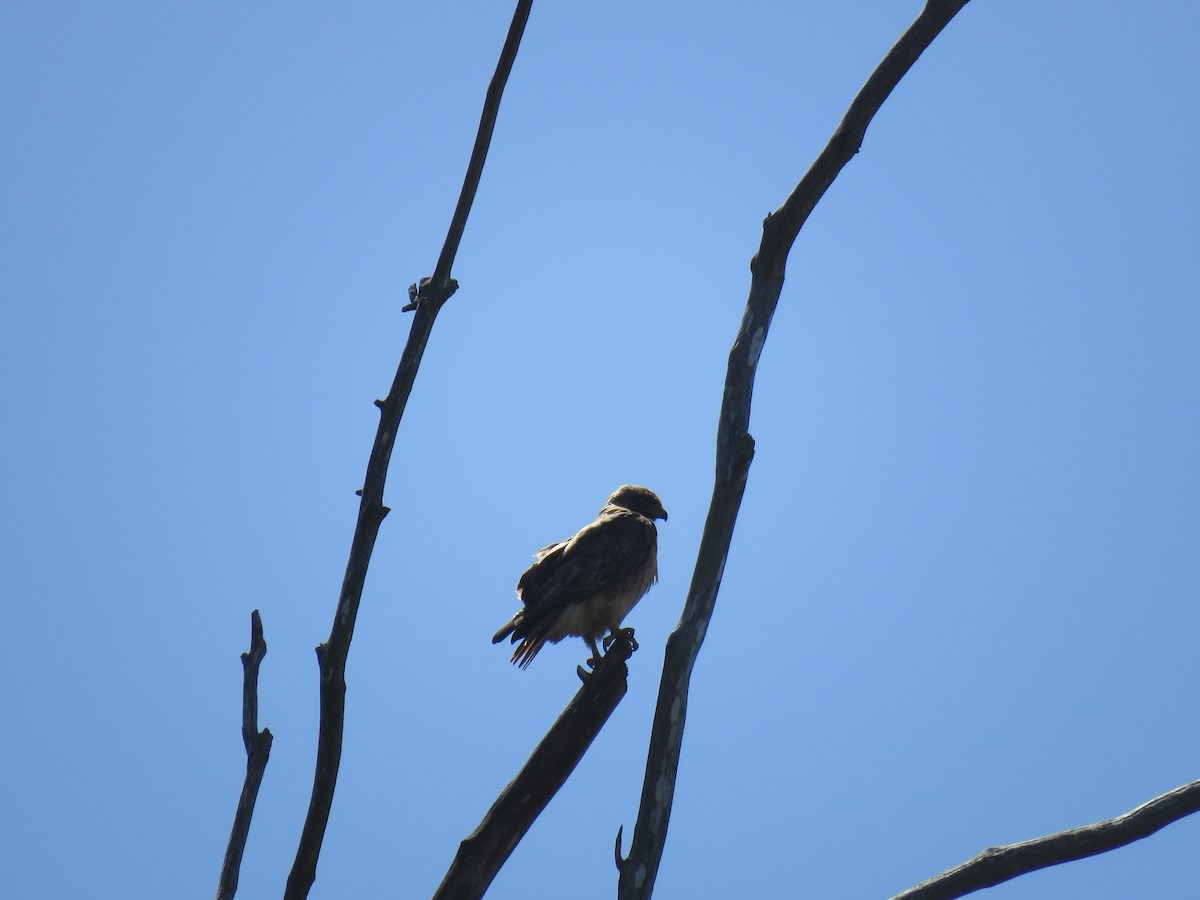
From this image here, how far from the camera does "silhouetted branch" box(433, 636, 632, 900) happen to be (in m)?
4.55

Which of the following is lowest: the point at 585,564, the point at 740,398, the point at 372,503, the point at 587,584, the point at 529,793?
the point at 529,793

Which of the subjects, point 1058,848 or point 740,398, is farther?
point 740,398

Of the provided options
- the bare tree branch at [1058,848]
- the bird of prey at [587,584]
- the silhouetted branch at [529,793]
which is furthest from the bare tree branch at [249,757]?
the bird of prey at [587,584]

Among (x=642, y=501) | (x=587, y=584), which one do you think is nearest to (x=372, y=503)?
(x=587, y=584)

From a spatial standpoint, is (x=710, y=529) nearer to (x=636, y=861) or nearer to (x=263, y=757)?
(x=636, y=861)

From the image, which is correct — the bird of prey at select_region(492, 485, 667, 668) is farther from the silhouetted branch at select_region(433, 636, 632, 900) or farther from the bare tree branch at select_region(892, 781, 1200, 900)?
the bare tree branch at select_region(892, 781, 1200, 900)

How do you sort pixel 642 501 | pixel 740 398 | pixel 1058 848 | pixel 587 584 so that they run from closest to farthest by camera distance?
pixel 1058 848, pixel 740 398, pixel 587 584, pixel 642 501

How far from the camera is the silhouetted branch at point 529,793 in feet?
14.9

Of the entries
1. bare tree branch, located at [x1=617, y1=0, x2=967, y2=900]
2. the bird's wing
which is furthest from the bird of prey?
bare tree branch, located at [x1=617, y1=0, x2=967, y2=900]

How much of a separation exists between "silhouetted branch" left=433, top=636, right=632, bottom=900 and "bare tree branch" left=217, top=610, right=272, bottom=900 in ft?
2.68

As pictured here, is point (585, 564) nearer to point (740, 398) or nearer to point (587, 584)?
point (587, 584)

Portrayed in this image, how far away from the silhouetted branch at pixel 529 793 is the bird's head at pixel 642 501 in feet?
17.1

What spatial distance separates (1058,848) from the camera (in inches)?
167

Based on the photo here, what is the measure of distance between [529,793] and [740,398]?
1.82m
